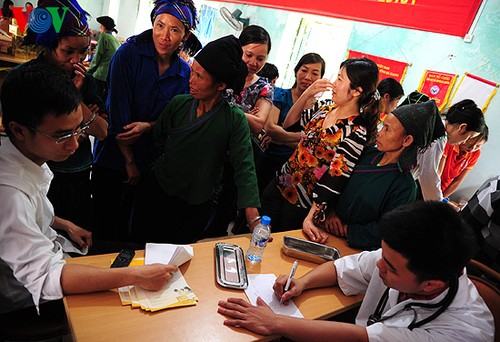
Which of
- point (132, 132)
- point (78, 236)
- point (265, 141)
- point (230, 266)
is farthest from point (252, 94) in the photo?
point (78, 236)

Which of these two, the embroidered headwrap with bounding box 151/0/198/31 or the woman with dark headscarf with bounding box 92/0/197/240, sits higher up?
the embroidered headwrap with bounding box 151/0/198/31

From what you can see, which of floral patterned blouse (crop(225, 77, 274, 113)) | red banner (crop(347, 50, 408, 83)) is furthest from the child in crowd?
floral patterned blouse (crop(225, 77, 274, 113))

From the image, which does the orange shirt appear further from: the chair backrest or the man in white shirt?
the man in white shirt

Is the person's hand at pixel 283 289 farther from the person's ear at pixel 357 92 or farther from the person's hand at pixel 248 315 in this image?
the person's ear at pixel 357 92

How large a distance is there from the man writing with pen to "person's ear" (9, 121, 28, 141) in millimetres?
972

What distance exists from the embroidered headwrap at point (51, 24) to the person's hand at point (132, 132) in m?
0.54

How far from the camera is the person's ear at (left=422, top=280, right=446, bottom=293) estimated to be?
116 centimetres

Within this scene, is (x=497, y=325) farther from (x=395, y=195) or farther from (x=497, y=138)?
(x=497, y=138)

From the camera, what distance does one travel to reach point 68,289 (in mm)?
1106

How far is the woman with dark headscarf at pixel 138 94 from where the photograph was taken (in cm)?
194

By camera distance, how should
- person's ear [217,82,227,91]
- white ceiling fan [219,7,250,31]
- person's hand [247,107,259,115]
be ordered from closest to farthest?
1. person's ear [217,82,227,91]
2. person's hand [247,107,259,115]
3. white ceiling fan [219,7,250,31]

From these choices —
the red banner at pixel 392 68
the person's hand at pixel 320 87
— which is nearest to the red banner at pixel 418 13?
the person's hand at pixel 320 87

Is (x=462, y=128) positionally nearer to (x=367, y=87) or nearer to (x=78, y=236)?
(x=367, y=87)

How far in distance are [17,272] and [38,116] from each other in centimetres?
53
